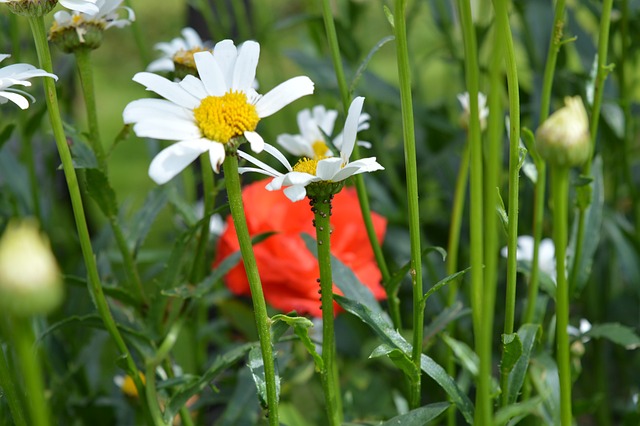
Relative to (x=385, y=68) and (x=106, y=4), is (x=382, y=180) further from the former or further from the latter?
(x=385, y=68)

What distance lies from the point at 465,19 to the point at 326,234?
0.35ft

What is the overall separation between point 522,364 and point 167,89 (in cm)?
20

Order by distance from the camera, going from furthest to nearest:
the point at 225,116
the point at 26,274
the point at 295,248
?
the point at 295,248, the point at 225,116, the point at 26,274

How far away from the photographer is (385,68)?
1.87 m

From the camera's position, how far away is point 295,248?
0.57 meters

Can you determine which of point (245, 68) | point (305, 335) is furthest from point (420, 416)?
point (245, 68)

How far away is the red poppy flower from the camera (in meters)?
0.57

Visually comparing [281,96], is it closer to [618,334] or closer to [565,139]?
[565,139]

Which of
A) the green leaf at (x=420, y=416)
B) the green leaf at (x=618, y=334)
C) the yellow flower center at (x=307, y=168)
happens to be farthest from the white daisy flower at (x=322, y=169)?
the green leaf at (x=618, y=334)

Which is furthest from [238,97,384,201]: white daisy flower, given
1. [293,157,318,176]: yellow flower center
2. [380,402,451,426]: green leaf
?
[380,402,451,426]: green leaf

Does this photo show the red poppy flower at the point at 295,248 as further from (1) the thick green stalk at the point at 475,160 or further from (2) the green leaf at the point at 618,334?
(1) the thick green stalk at the point at 475,160

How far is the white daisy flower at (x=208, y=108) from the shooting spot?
0.30m

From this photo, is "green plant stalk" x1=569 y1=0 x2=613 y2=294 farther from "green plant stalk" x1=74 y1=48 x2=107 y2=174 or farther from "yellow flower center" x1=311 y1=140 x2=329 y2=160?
"green plant stalk" x1=74 y1=48 x2=107 y2=174

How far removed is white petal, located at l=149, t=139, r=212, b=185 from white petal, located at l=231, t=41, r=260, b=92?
0.05 metres
